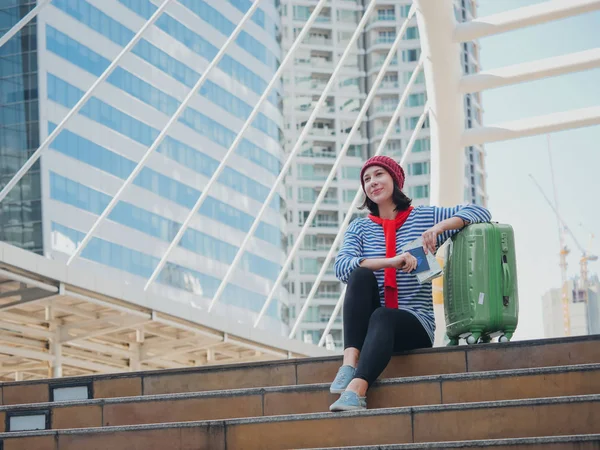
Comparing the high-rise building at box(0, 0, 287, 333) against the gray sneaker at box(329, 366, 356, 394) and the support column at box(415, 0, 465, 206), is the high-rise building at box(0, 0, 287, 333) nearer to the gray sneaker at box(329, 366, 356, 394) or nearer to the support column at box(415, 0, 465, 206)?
the support column at box(415, 0, 465, 206)

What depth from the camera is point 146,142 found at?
50.4m

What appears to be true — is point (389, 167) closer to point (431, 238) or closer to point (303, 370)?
point (431, 238)

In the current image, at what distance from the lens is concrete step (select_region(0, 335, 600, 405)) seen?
5199 mm

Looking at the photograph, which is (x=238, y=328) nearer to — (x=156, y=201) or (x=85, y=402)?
(x=85, y=402)

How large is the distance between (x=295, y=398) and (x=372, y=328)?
18.2 inches

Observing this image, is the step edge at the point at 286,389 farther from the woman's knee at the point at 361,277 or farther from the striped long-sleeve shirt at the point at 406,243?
the striped long-sleeve shirt at the point at 406,243

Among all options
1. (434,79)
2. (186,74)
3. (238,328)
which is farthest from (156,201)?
(434,79)

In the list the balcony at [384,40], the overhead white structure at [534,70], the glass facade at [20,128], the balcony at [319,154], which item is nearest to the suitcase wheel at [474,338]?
the overhead white structure at [534,70]

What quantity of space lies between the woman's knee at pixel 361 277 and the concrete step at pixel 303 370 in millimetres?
379

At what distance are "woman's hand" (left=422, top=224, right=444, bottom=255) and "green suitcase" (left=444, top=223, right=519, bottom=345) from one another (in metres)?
0.23

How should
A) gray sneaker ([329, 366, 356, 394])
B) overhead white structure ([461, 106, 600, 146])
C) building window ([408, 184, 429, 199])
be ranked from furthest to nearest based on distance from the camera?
building window ([408, 184, 429, 199]) < overhead white structure ([461, 106, 600, 146]) < gray sneaker ([329, 366, 356, 394])

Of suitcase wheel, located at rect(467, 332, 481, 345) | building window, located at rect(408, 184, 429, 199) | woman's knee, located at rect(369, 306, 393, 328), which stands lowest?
suitcase wheel, located at rect(467, 332, 481, 345)

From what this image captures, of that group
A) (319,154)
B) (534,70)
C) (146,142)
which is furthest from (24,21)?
(319,154)

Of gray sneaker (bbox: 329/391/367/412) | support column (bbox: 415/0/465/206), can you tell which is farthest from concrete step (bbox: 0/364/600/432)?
support column (bbox: 415/0/465/206)
